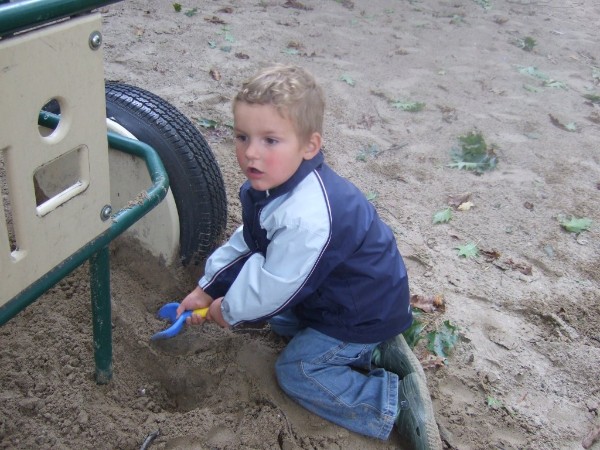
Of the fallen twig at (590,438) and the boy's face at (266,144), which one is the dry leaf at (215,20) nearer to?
the boy's face at (266,144)

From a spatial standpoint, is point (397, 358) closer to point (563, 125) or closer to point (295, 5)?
point (563, 125)

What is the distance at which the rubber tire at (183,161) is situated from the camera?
6.68ft

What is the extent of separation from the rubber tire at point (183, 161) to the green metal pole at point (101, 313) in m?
0.54

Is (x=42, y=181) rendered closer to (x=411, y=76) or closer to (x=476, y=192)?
(x=476, y=192)

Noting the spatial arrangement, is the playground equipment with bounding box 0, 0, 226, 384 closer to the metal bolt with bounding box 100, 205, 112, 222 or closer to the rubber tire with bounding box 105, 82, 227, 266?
the metal bolt with bounding box 100, 205, 112, 222

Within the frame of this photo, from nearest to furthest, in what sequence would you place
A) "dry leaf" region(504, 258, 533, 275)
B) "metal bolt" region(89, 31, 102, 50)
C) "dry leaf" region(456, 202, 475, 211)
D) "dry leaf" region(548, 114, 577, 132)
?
"metal bolt" region(89, 31, 102, 50) < "dry leaf" region(504, 258, 533, 275) < "dry leaf" region(456, 202, 475, 211) < "dry leaf" region(548, 114, 577, 132)

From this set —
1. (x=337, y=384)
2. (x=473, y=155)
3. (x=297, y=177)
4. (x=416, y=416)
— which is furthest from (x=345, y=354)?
(x=473, y=155)

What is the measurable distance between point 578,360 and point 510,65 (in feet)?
9.97

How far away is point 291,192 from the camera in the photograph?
1.57 metres

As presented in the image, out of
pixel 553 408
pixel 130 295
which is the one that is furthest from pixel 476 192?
pixel 130 295

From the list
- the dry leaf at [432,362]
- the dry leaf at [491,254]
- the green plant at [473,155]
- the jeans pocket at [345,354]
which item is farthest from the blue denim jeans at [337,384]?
the green plant at [473,155]

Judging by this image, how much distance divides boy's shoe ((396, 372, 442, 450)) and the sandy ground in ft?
0.25

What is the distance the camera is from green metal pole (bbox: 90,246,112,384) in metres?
1.50

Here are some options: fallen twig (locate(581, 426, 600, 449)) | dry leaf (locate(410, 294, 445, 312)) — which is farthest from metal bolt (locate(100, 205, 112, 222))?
fallen twig (locate(581, 426, 600, 449))
